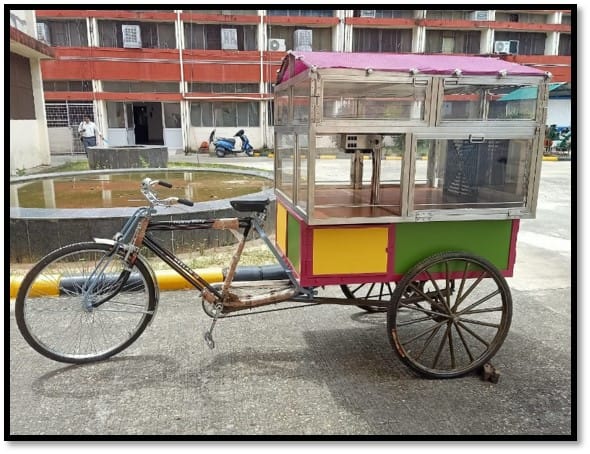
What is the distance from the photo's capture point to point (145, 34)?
23.0 m

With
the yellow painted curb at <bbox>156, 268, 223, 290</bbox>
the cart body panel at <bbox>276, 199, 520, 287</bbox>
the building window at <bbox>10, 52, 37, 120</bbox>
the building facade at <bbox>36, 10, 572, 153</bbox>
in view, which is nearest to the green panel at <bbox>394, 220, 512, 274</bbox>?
the cart body panel at <bbox>276, 199, 520, 287</bbox>

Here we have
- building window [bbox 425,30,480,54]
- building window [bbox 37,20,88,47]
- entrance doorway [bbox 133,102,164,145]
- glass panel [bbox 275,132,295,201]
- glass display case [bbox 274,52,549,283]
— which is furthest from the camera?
building window [bbox 425,30,480,54]

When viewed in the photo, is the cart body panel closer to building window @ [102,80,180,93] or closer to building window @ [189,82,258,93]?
building window @ [189,82,258,93]

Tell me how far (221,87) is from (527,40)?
1666 cm

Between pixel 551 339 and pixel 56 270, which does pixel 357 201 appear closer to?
pixel 551 339

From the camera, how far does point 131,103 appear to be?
2352 cm

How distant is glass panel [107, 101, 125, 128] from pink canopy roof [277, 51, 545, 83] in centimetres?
2232

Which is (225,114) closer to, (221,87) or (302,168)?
(221,87)

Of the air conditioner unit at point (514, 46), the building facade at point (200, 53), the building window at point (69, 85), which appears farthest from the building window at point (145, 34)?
the air conditioner unit at point (514, 46)

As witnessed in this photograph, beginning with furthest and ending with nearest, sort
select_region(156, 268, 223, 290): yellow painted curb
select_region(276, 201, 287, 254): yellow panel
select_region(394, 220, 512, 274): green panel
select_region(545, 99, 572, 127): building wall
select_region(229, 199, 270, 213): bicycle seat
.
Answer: select_region(545, 99, 572, 127): building wall < select_region(156, 268, 223, 290): yellow painted curb < select_region(276, 201, 287, 254): yellow panel < select_region(229, 199, 270, 213): bicycle seat < select_region(394, 220, 512, 274): green panel

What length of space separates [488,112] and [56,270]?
3.33 metres

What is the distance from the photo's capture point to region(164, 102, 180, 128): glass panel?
2388 cm

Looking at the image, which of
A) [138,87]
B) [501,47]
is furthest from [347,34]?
[138,87]

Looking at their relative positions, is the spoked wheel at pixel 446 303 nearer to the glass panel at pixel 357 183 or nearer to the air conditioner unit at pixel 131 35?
the glass panel at pixel 357 183
